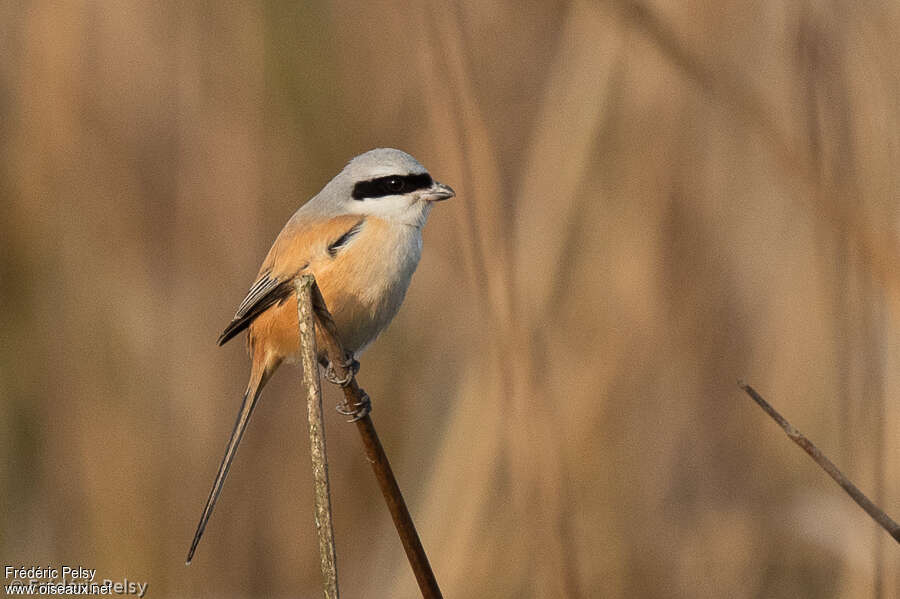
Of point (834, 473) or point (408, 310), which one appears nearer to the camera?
point (834, 473)

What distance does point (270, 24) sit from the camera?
248 centimetres

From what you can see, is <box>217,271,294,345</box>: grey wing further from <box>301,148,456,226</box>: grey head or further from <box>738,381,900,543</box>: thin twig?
<box>738,381,900,543</box>: thin twig

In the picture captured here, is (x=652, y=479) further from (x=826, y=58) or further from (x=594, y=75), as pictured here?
(x=826, y=58)

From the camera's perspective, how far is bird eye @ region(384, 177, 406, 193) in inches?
81.3

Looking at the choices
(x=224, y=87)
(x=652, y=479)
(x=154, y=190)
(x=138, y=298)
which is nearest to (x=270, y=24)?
(x=224, y=87)

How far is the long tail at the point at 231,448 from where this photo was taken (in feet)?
4.92

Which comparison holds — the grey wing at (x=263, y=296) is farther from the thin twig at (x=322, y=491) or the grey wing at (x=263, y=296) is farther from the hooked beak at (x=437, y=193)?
the thin twig at (x=322, y=491)

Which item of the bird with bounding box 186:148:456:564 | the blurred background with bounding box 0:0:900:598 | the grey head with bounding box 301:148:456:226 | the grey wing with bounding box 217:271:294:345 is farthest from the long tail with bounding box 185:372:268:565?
the blurred background with bounding box 0:0:900:598

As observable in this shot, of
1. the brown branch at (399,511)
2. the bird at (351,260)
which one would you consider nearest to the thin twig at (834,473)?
the brown branch at (399,511)

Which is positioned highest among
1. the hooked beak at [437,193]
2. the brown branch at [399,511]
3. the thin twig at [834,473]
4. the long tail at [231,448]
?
the hooked beak at [437,193]

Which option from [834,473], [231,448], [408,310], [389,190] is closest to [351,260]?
[389,190]

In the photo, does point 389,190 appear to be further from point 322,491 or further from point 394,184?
point 322,491

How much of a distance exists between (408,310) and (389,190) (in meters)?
0.89

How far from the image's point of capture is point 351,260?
2.00 meters
